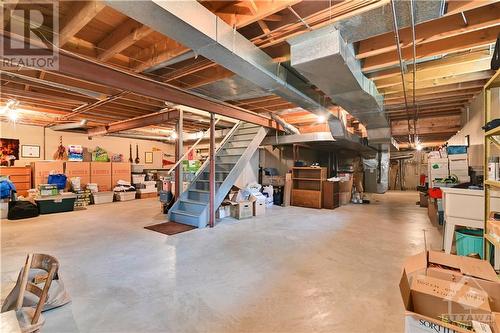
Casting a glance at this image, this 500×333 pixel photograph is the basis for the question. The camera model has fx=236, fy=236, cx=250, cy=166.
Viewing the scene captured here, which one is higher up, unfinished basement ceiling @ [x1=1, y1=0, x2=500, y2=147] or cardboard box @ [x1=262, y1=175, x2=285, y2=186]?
unfinished basement ceiling @ [x1=1, y1=0, x2=500, y2=147]

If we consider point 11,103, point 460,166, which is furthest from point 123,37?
point 460,166

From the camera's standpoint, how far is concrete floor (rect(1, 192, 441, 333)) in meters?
1.85

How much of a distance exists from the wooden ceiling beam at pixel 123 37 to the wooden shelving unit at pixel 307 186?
19.0 ft

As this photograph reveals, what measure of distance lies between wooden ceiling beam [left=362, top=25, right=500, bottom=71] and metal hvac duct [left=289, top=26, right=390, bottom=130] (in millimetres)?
245

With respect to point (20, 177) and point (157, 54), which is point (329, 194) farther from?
point (20, 177)

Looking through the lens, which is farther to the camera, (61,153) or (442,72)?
(61,153)

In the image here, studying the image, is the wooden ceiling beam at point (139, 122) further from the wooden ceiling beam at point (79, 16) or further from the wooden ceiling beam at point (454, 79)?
the wooden ceiling beam at point (454, 79)

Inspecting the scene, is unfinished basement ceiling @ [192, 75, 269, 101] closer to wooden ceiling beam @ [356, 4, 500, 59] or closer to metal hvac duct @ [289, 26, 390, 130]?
metal hvac duct @ [289, 26, 390, 130]

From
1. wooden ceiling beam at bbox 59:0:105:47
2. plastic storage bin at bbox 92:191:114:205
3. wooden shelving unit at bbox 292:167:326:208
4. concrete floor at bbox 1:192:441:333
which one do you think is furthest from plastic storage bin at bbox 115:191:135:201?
wooden ceiling beam at bbox 59:0:105:47

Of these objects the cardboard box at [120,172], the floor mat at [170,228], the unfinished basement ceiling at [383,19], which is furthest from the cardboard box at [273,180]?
the unfinished basement ceiling at [383,19]

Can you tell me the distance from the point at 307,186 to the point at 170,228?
14.6 ft

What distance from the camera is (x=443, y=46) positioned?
2627mm

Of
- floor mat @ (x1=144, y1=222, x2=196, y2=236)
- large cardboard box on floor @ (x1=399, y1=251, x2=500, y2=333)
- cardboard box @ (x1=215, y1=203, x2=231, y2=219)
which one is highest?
large cardboard box on floor @ (x1=399, y1=251, x2=500, y2=333)

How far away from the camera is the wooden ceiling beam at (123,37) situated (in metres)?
2.31
